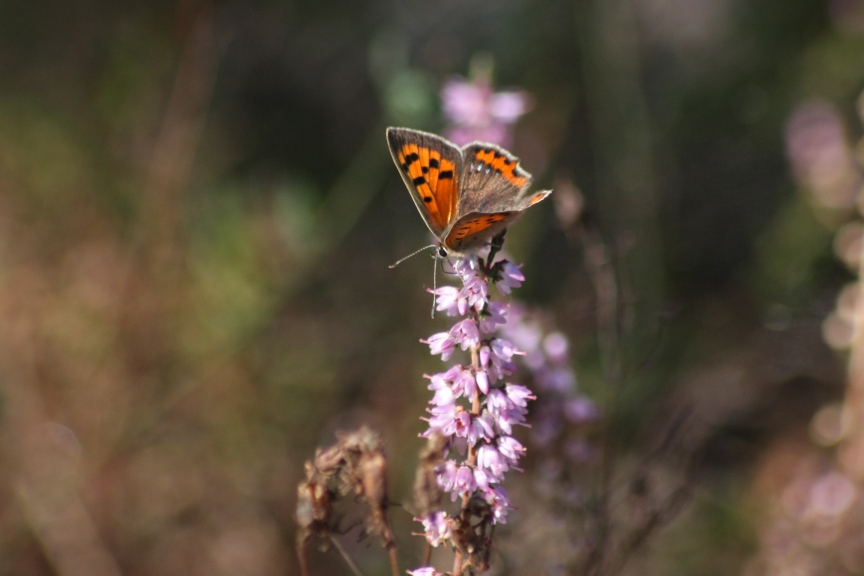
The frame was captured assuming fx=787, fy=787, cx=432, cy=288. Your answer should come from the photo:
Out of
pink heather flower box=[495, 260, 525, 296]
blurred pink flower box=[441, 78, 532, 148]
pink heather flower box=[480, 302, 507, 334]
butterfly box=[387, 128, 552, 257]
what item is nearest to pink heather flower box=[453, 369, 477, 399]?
pink heather flower box=[480, 302, 507, 334]

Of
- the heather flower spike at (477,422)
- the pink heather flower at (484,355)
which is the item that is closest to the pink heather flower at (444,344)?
the heather flower spike at (477,422)

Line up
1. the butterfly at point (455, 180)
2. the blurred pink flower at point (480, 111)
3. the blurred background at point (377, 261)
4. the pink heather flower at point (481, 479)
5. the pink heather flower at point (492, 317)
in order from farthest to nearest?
1. the blurred background at point (377, 261)
2. the blurred pink flower at point (480, 111)
3. the butterfly at point (455, 180)
4. the pink heather flower at point (492, 317)
5. the pink heather flower at point (481, 479)

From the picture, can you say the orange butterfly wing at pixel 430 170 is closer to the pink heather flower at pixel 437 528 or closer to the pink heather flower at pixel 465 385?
the pink heather flower at pixel 465 385

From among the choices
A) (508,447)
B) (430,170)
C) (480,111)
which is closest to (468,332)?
(508,447)

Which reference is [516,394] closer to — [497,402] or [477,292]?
[497,402]

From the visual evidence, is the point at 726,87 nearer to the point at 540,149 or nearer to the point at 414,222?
the point at 540,149

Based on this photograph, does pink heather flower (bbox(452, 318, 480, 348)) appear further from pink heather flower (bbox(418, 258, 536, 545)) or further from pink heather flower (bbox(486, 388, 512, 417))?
pink heather flower (bbox(486, 388, 512, 417))
